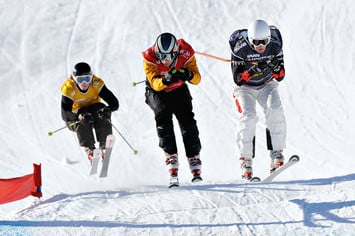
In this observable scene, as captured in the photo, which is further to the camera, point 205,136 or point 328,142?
point 205,136

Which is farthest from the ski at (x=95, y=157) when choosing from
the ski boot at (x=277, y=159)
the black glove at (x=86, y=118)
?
the ski boot at (x=277, y=159)

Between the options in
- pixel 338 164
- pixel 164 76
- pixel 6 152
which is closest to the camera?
pixel 164 76

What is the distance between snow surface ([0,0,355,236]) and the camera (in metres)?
7.39

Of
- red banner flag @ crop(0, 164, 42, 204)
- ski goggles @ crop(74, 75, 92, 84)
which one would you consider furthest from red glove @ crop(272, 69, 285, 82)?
red banner flag @ crop(0, 164, 42, 204)

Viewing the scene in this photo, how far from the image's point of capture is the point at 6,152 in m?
12.3

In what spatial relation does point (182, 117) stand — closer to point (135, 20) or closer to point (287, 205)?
point (287, 205)

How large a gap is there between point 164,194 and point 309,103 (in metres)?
5.13

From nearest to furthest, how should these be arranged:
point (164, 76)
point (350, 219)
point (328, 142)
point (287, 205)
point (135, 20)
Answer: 1. point (350, 219)
2. point (287, 205)
3. point (164, 76)
4. point (328, 142)
5. point (135, 20)

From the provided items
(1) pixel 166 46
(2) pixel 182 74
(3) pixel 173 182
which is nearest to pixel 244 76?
(2) pixel 182 74

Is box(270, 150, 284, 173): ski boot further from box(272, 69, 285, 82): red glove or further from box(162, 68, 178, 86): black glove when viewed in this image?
box(162, 68, 178, 86): black glove

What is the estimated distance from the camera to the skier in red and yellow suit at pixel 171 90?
882 cm

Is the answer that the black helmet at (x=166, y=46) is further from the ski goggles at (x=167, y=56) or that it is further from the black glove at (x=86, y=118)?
the black glove at (x=86, y=118)

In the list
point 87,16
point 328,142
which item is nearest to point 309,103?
point 328,142

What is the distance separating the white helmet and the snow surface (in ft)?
5.94
